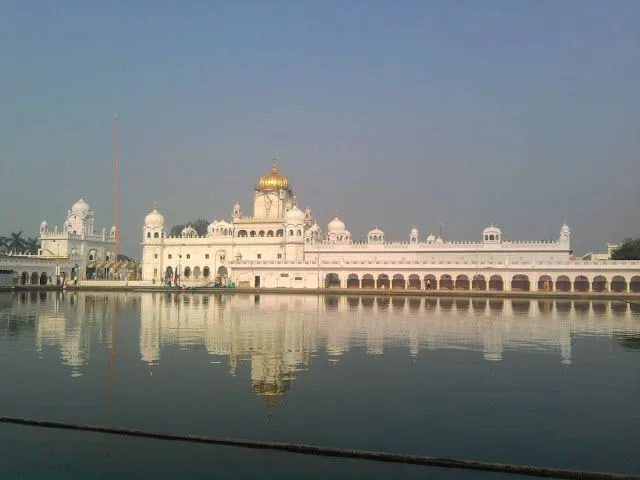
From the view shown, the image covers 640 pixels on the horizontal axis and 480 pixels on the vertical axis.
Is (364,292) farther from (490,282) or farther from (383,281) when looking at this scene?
(490,282)

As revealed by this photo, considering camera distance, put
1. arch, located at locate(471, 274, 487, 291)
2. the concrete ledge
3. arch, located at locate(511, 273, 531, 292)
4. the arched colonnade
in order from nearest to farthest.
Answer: the concrete ledge, the arched colonnade, arch, located at locate(511, 273, 531, 292), arch, located at locate(471, 274, 487, 291)

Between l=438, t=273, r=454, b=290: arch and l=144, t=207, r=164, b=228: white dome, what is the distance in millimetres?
24516

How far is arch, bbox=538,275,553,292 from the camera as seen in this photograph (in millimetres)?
46250

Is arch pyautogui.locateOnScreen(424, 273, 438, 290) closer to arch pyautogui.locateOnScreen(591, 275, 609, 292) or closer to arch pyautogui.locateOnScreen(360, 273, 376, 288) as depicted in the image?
arch pyautogui.locateOnScreen(360, 273, 376, 288)

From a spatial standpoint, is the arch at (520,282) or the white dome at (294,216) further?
the white dome at (294,216)

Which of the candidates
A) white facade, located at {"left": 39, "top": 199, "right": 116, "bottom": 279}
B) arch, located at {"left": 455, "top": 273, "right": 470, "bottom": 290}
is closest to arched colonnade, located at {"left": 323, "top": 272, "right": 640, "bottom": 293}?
arch, located at {"left": 455, "top": 273, "right": 470, "bottom": 290}

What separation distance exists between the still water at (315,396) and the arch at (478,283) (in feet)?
85.7

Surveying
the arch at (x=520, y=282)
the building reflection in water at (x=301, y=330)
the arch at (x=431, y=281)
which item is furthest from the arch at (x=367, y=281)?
the building reflection in water at (x=301, y=330)

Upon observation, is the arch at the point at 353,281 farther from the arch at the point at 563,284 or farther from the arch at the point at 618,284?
the arch at the point at 618,284

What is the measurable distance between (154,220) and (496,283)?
2900 cm

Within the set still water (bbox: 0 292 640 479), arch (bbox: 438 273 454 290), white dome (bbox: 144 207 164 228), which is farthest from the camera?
white dome (bbox: 144 207 164 228)

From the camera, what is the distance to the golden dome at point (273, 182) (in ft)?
188

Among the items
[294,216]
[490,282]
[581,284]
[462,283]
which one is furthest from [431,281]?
[294,216]

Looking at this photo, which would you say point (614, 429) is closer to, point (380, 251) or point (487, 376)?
point (487, 376)
